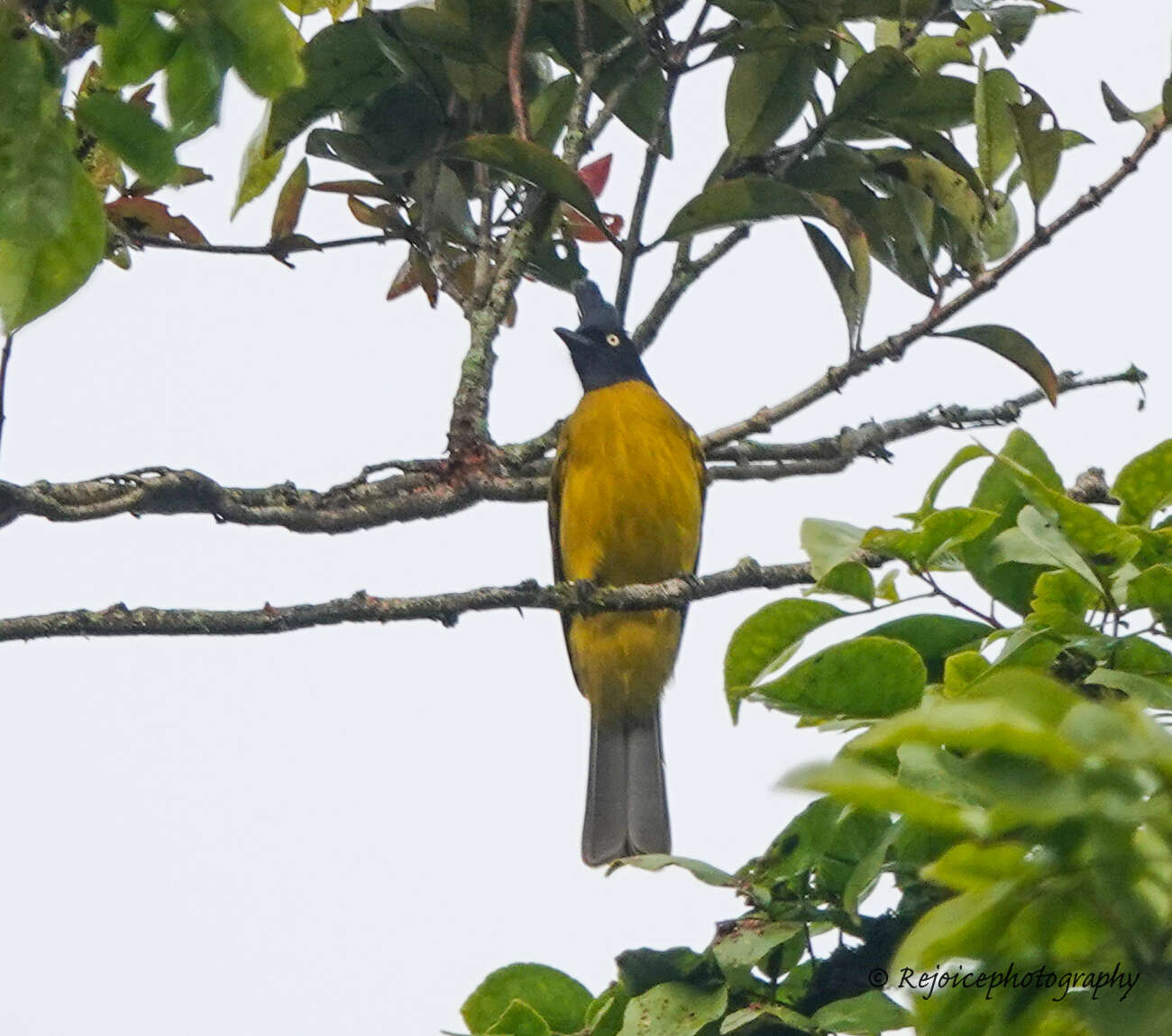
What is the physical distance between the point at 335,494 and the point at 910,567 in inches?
59.6

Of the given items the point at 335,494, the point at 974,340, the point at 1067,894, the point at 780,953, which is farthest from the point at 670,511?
the point at 1067,894

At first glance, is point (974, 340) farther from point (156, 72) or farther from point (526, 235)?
point (156, 72)

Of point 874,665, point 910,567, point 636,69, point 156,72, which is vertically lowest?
point 874,665

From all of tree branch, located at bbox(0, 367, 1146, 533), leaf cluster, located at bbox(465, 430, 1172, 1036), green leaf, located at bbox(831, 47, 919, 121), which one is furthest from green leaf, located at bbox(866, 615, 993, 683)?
green leaf, located at bbox(831, 47, 919, 121)

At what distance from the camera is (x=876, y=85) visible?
3.43 metres

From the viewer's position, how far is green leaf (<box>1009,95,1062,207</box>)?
325cm

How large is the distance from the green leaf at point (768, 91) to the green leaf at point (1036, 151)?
50cm

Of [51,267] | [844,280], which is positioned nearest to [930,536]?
[51,267]

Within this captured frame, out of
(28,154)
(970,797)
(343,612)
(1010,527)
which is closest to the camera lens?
(970,797)

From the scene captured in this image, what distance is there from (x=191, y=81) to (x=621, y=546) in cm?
381

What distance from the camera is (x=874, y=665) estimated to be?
67.2 inches

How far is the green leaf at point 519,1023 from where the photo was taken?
2047 millimetres

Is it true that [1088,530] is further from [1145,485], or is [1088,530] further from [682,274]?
[682,274]

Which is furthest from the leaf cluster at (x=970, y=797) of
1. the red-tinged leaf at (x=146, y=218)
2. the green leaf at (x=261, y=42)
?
the red-tinged leaf at (x=146, y=218)
